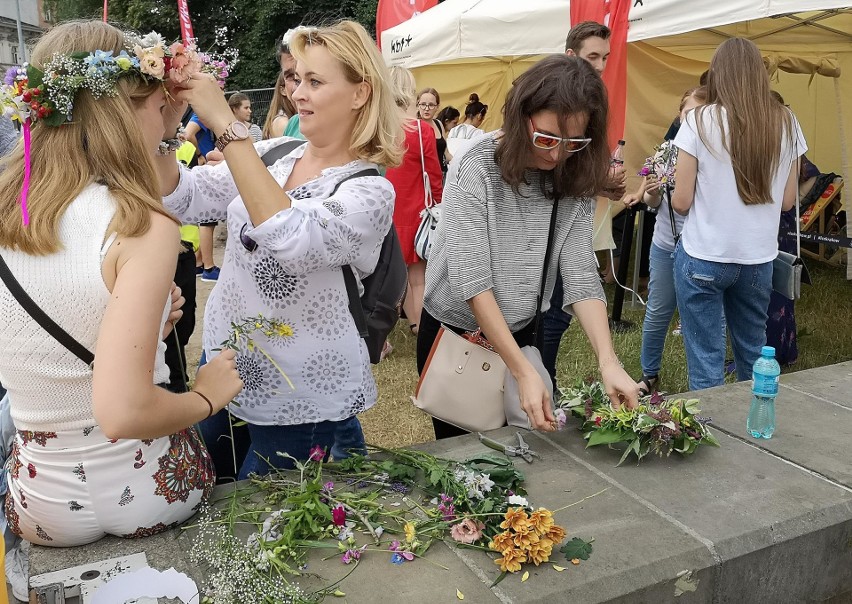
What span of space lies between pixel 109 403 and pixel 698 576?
1422 mm

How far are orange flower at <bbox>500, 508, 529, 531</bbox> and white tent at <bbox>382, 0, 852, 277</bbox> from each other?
431 centimetres

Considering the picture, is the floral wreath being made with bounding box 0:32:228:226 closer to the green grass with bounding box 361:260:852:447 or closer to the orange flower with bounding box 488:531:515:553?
the orange flower with bounding box 488:531:515:553

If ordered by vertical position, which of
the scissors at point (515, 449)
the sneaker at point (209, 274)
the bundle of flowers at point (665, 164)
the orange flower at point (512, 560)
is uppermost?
the bundle of flowers at point (665, 164)

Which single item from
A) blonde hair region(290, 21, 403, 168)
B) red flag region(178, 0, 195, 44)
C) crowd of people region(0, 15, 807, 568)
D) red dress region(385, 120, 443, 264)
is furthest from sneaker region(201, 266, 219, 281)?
blonde hair region(290, 21, 403, 168)

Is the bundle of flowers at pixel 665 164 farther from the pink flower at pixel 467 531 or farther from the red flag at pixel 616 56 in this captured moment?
the pink flower at pixel 467 531

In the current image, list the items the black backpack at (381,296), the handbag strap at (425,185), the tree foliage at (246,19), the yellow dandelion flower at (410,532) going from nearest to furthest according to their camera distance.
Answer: the yellow dandelion flower at (410,532), the black backpack at (381,296), the handbag strap at (425,185), the tree foliage at (246,19)

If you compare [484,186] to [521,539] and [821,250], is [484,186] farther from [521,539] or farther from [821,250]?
[821,250]

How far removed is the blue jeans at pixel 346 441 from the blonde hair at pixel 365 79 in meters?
0.77

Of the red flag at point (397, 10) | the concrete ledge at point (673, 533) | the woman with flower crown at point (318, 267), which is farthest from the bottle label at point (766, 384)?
the red flag at point (397, 10)

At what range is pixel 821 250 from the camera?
28.6 ft

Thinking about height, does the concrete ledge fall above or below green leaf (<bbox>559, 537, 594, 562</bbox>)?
below

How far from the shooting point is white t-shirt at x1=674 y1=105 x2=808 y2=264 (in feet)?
12.0

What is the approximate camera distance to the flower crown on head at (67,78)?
1.54m

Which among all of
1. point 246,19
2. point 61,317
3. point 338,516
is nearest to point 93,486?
point 61,317
